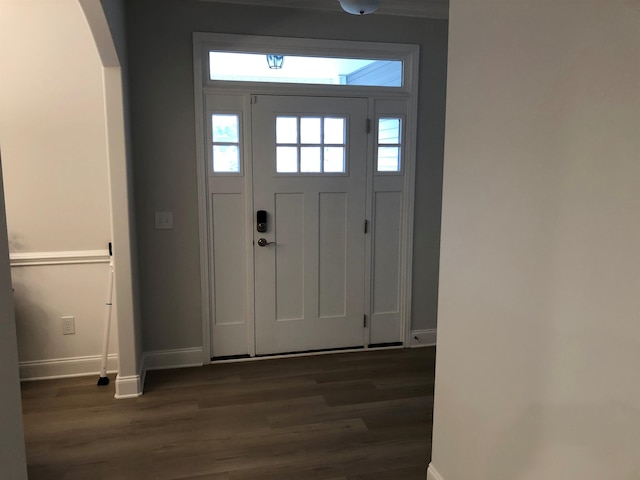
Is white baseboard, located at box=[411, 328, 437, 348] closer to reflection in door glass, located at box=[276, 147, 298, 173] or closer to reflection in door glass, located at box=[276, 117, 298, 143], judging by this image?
reflection in door glass, located at box=[276, 147, 298, 173]

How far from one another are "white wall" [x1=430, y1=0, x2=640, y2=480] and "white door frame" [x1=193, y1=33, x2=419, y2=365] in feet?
6.45

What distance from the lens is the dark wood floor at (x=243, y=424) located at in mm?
2588

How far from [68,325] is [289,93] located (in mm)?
2361

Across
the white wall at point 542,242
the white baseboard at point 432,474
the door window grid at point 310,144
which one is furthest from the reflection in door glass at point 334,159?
the white baseboard at point 432,474

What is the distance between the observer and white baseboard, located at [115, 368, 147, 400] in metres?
3.34

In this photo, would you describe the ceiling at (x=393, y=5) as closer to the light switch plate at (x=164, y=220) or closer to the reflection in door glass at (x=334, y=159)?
the reflection in door glass at (x=334, y=159)

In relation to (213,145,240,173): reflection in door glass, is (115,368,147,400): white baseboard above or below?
below

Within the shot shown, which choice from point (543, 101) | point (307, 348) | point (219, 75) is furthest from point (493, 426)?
point (219, 75)

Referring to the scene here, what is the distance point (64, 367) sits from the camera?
12.0ft

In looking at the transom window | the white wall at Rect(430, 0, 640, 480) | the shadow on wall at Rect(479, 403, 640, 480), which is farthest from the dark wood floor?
the transom window

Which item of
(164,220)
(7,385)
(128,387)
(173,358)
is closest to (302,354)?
(173,358)

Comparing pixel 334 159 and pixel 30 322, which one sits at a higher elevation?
pixel 334 159

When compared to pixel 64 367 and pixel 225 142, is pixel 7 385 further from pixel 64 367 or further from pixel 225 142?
pixel 225 142

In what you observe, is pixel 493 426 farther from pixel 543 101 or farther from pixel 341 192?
pixel 341 192
